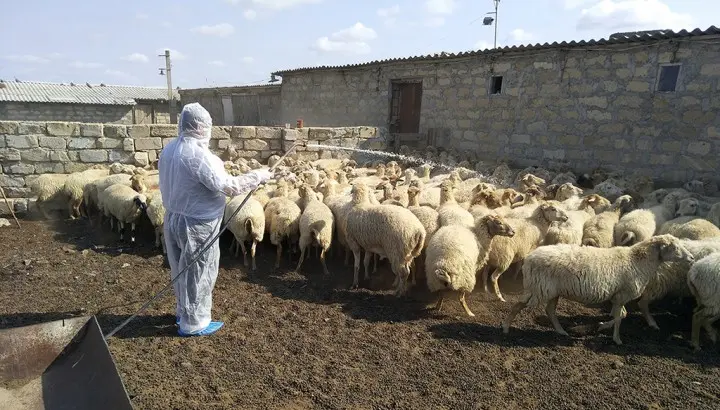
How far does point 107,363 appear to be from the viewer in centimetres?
361

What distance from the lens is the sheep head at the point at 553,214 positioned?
6368 mm

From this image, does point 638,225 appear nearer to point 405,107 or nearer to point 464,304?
point 464,304

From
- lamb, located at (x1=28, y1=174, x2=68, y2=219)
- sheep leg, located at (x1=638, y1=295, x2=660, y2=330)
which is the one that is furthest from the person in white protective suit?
lamb, located at (x1=28, y1=174, x2=68, y2=219)

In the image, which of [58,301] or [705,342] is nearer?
[705,342]

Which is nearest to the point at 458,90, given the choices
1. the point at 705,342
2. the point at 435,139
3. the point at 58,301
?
the point at 435,139

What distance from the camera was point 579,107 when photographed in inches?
438

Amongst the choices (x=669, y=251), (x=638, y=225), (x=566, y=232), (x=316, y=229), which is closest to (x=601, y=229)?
(x=638, y=225)

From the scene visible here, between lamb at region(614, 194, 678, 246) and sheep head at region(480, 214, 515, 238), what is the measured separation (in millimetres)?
1999

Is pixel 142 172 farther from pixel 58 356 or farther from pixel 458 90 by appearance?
pixel 458 90

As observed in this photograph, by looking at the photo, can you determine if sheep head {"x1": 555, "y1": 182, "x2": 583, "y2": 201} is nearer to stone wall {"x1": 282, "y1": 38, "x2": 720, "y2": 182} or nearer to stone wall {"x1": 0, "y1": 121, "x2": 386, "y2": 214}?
stone wall {"x1": 282, "y1": 38, "x2": 720, "y2": 182}

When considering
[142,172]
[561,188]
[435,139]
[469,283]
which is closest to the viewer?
[469,283]

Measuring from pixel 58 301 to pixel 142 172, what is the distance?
4.64 meters

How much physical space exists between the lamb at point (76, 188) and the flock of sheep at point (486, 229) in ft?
0.07

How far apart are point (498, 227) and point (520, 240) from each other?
78 centimetres
